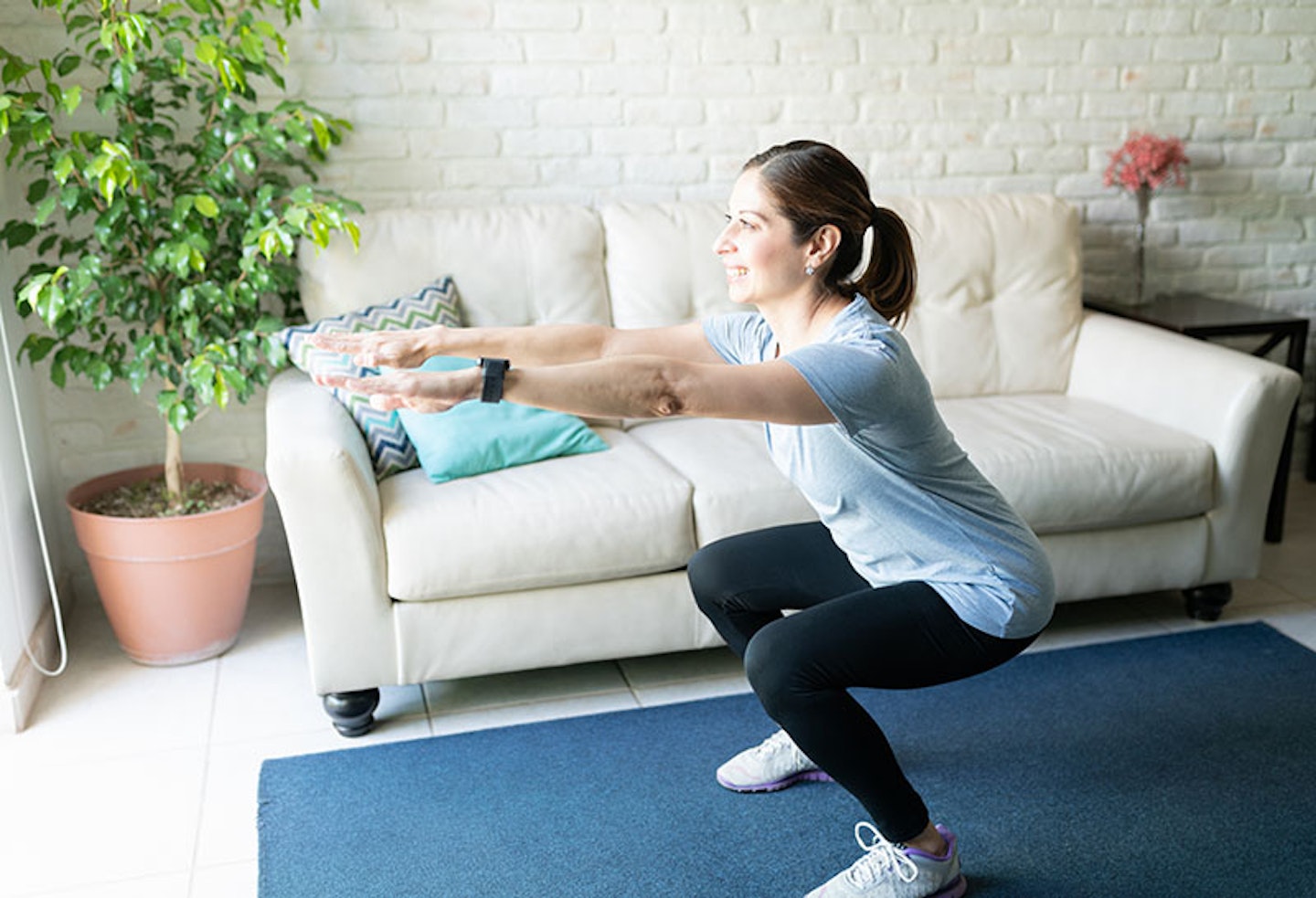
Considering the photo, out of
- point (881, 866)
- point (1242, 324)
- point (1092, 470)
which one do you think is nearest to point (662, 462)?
point (1092, 470)

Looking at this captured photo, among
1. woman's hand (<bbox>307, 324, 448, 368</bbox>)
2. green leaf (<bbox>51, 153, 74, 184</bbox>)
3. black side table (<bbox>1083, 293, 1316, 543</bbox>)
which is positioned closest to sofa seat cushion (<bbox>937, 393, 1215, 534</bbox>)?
black side table (<bbox>1083, 293, 1316, 543</bbox>)

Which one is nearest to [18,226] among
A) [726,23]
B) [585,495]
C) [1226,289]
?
[585,495]

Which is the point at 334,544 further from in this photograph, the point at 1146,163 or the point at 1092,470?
the point at 1146,163

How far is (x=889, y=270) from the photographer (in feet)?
6.38

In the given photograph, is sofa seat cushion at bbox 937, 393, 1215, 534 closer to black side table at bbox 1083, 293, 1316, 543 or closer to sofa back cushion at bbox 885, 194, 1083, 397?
sofa back cushion at bbox 885, 194, 1083, 397

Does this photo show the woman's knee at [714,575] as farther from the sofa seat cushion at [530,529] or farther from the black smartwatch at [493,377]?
the black smartwatch at [493,377]

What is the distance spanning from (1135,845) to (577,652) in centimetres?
105

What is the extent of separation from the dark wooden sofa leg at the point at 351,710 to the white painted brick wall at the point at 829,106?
2.94 feet

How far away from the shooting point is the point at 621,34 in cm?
323

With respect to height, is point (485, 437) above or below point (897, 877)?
above

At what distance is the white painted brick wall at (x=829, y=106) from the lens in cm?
312

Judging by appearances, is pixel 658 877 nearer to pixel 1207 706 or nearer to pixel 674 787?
pixel 674 787

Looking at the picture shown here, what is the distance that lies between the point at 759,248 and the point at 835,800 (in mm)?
978

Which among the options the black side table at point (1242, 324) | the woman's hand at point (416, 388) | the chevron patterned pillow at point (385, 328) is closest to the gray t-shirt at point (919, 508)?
the woman's hand at point (416, 388)
